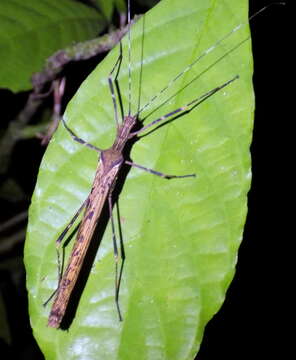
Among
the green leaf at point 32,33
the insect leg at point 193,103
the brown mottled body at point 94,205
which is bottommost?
the brown mottled body at point 94,205

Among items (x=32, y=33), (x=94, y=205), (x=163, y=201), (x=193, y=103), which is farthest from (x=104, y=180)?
(x=32, y=33)

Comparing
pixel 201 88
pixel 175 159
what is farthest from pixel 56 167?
pixel 201 88

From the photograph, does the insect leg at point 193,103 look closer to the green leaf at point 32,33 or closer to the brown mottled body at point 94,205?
the brown mottled body at point 94,205

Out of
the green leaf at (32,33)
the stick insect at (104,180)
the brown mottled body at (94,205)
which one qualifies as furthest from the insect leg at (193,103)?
the green leaf at (32,33)

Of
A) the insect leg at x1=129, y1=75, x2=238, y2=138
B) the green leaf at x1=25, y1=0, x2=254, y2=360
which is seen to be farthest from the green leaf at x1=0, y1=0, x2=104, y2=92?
the insect leg at x1=129, y1=75, x2=238, y2=138

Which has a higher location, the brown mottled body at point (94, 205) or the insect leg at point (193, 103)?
the insect leg at point (193, 103)

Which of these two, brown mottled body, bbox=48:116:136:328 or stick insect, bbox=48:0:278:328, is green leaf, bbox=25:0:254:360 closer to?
stick insect, bbox=48:0:278:328

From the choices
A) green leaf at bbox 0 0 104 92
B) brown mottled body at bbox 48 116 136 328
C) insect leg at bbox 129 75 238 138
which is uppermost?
green leaf at bbox 0 0 104 92

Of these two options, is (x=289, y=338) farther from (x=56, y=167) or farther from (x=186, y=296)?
(x=56, y=167)
